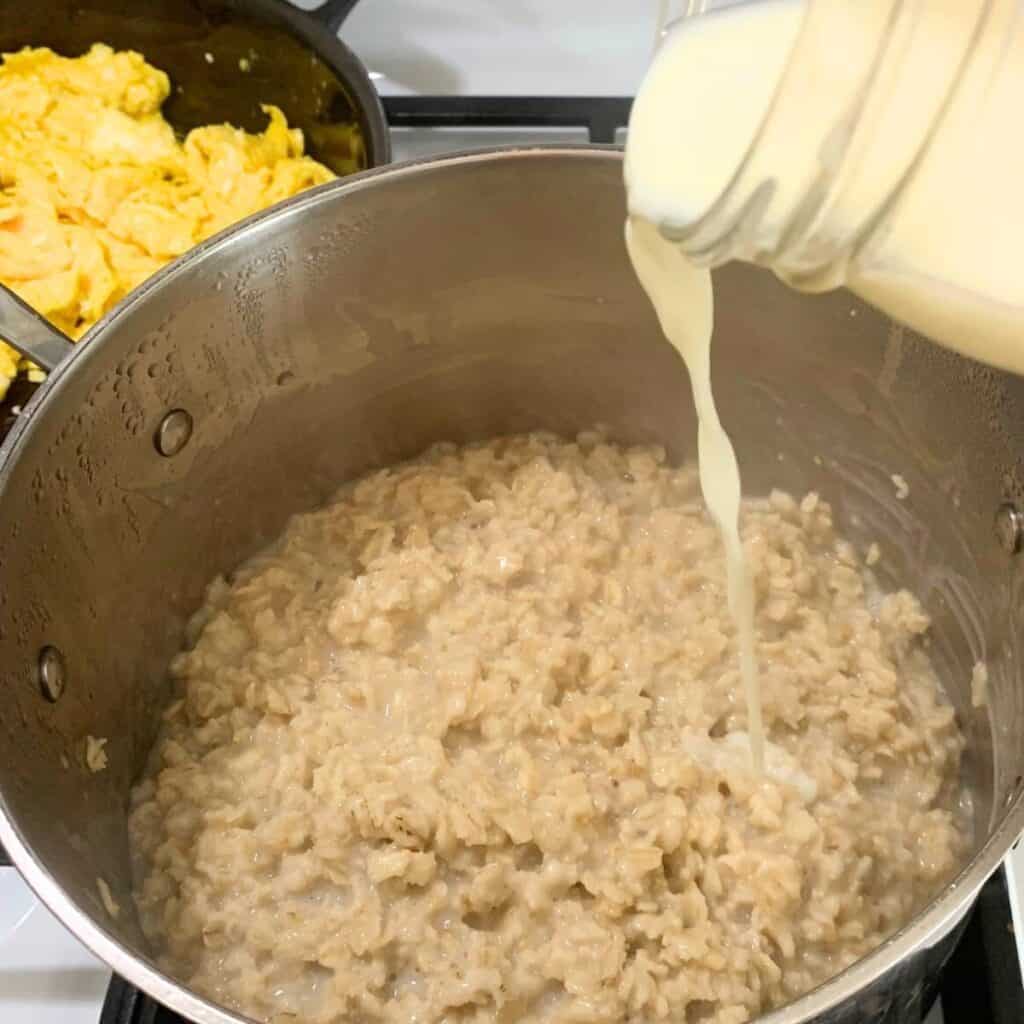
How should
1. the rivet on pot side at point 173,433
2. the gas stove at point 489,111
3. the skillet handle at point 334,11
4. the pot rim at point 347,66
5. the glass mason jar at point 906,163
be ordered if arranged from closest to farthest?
the glass mason jar at point 906,163 < the gas stove at point 489,111 < the rivet on pot side at point 173,433 < the pot rim at point 347,66 < the skillet handle at point 334,11

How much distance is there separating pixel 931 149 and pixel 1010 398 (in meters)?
0.37

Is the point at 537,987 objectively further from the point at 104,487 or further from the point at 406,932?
the point at 104,487

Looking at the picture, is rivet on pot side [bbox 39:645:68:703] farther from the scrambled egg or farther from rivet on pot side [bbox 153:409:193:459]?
the scrambled egg

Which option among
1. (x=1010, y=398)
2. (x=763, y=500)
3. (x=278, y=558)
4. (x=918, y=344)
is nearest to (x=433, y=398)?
(x=278, y=558)

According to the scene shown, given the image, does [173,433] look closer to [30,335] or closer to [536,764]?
[30,335]

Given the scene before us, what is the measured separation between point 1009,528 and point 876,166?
1.59ft

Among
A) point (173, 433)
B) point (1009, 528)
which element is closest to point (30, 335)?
point (173, 433)

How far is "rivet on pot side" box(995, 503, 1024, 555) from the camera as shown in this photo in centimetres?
118

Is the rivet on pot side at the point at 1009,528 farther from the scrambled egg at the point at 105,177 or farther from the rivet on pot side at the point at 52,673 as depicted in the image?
the scrambled egg at the point at 105,177

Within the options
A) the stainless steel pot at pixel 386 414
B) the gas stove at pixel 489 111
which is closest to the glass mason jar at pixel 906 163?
the stainless steel pot at pixel 386 414

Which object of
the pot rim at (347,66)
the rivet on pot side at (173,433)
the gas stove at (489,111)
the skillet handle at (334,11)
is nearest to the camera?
the gas stove at (489,111)

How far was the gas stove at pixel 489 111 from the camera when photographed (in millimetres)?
1084

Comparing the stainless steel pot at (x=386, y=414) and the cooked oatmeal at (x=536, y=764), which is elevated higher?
the stainless steel pot at (x=386, y=414)

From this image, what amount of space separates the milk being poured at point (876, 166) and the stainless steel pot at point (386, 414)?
313 millimetres
